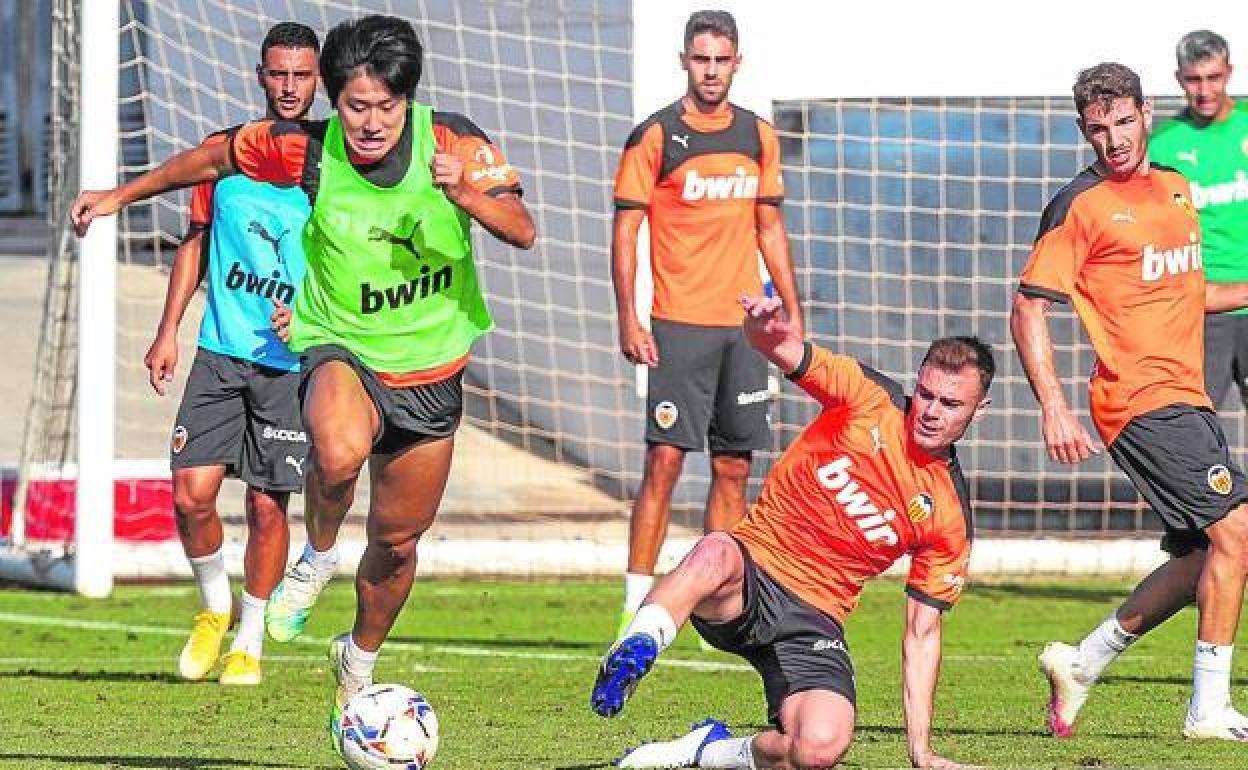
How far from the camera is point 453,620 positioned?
11.7m

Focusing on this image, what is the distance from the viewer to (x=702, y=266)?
10.3m

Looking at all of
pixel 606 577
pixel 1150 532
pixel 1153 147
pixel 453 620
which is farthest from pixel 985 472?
pixel 1153 147

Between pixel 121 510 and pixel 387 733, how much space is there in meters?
6.85

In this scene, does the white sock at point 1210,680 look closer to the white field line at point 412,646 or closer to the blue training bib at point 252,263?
the white field line at point 412,646

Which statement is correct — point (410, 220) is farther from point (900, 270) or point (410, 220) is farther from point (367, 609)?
point (900, 270)

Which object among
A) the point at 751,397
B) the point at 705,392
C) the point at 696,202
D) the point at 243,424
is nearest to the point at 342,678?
the point at 243,424

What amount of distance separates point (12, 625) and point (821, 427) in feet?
17.9

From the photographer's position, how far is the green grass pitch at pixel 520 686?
23.7 feet

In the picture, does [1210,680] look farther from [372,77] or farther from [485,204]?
[372,77]

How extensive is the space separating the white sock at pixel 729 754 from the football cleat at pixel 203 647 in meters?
2.98

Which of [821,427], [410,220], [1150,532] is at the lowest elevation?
[1150,532]

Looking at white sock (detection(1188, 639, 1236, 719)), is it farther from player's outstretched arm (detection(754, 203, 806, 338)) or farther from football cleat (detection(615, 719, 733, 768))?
player's outstretched arm (detection(754, 203, 806, 338))

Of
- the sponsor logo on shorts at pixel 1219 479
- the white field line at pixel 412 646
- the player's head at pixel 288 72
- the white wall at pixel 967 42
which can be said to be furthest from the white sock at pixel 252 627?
the white wall at pixel 967 42

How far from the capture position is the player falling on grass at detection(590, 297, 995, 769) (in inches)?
266
